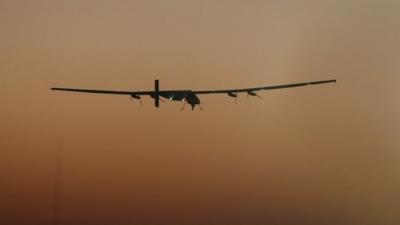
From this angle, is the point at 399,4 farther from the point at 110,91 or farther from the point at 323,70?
the point at 110,91

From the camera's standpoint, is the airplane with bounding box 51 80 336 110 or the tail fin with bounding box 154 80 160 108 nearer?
the airplane with bounding box 51 80 336 110

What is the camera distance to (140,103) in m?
5.96

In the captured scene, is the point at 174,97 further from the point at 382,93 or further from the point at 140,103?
the point at 382,93

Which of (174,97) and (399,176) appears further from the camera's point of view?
(399,176)

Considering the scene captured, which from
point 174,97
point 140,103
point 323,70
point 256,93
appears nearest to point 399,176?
point 323,70

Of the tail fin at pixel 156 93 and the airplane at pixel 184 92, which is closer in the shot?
the airplane at pixel 184 92

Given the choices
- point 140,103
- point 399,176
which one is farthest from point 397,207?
point 140,103

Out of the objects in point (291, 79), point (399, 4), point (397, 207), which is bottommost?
point (397, 207)

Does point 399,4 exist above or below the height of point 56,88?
above

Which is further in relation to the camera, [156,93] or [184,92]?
[156,93]

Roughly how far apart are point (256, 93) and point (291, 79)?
1.48 feet

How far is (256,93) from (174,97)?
1.16m

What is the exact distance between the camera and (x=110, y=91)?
5.54 meters

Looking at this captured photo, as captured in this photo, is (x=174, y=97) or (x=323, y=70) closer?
(x=174, y=97)
